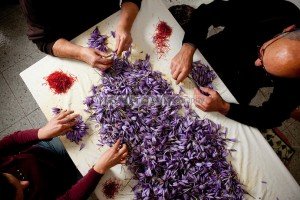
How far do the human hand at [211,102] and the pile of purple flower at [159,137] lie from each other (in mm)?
78

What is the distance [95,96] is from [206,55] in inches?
33.9

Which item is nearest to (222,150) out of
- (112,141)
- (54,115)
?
(112,141)

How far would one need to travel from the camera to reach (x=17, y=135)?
1734 millimetres

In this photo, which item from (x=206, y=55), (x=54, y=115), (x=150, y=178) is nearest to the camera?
(x=150, y=178)

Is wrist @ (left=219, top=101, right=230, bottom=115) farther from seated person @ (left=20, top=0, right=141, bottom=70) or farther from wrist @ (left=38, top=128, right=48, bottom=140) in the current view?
wrist @ (left=38, top=128, right=48, bottom=140)

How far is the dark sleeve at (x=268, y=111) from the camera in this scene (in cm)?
173

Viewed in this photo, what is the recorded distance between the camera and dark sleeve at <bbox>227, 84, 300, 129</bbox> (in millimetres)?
1729

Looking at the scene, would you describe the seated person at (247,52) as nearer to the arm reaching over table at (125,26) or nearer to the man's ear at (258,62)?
the man's ear at (258,62)

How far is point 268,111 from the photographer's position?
1807 millimetres

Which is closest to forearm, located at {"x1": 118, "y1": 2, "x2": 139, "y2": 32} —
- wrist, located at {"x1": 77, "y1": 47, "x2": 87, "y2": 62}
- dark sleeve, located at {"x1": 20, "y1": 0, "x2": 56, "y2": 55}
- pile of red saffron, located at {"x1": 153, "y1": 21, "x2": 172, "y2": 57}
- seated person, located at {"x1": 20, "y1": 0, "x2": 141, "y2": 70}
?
seated person, located at {"x1": 20, "y1": 0, "x2": 141, "y2": 70}

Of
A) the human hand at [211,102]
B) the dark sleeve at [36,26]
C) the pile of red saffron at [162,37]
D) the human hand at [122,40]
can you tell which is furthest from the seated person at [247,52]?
the dark sleeve at [36,26]

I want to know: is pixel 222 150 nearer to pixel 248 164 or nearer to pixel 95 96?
pixel 248 164

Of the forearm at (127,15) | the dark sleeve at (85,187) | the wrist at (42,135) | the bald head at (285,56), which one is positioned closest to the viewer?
the bald head at (285,56)

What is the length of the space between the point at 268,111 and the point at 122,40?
1.01 meters
